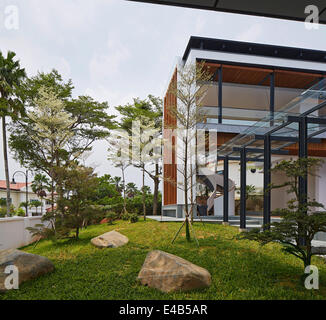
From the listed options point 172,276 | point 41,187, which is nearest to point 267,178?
point 172,276

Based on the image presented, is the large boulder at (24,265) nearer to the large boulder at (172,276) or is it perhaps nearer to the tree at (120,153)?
the large boulder at (172,276)

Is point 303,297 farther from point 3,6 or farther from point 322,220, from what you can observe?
point 3,6

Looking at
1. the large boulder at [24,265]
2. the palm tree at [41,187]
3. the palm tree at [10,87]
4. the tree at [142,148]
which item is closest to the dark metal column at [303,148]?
the large boulder at [24,265]

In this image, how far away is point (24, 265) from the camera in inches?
173

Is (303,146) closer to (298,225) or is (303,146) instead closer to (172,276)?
(298,225)

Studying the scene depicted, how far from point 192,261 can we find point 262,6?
14.9ft

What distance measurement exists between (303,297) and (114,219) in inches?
504

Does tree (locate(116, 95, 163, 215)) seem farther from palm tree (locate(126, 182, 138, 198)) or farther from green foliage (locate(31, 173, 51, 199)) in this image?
green foliage (locate(31, 173, 51, 199))

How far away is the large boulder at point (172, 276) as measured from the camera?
3.63m

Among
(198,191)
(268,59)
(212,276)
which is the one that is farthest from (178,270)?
(268,59)

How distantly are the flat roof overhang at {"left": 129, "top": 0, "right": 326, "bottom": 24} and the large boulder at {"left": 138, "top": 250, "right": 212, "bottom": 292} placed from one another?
3692 mm

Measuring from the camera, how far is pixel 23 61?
15.7 metres

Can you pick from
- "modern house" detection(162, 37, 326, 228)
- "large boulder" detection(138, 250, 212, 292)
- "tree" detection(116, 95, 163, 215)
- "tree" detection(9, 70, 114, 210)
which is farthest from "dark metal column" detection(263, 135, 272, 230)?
"tree" detection(116, 95, 163, 215)

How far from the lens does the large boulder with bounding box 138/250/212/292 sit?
11.9ft
